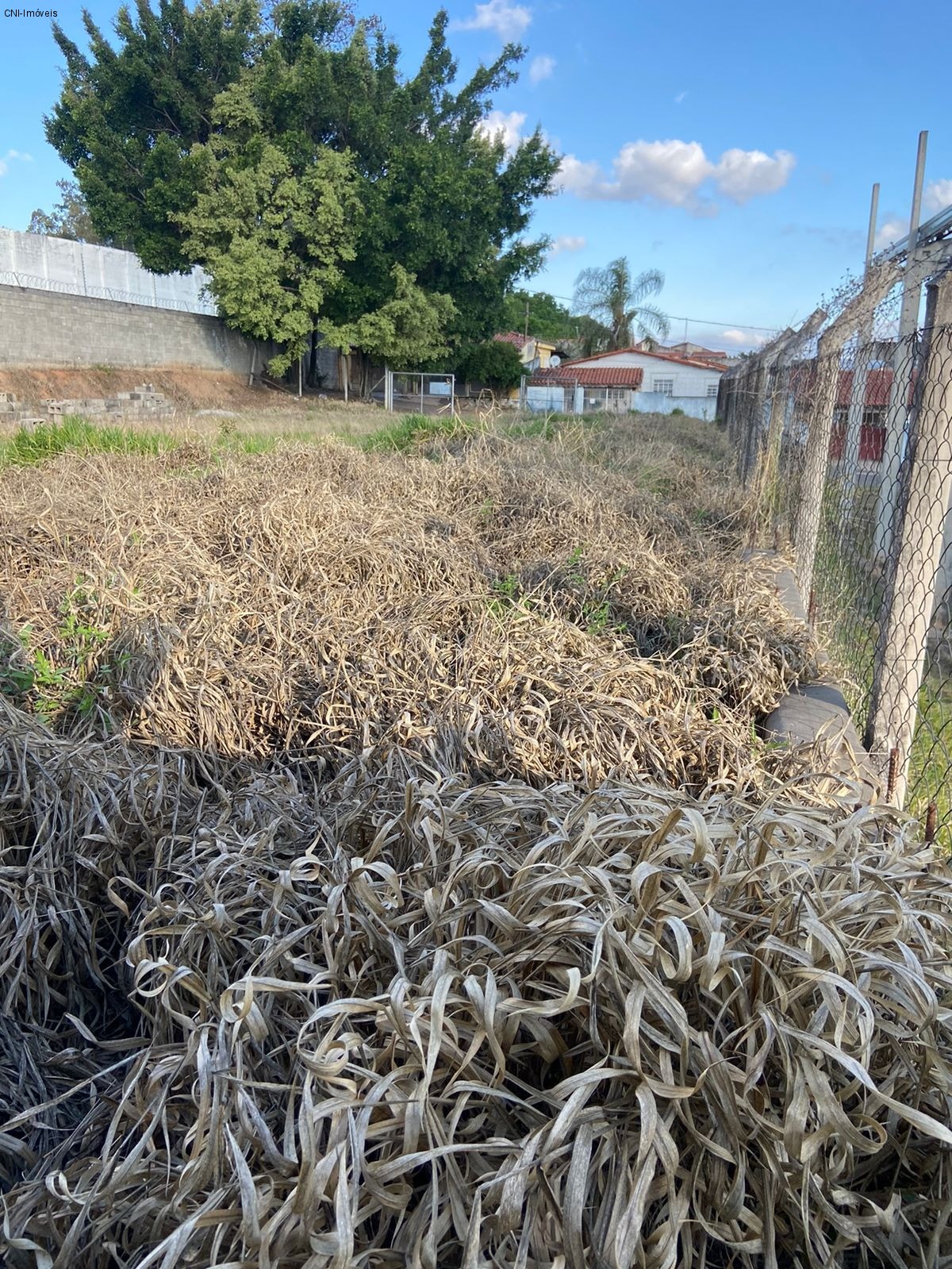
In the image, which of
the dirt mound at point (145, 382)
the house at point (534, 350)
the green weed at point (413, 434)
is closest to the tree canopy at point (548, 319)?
the house at point (534, 350)

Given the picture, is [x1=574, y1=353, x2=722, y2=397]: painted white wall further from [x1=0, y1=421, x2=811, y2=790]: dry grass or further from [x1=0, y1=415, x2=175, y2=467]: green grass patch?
[x1=0, y1=421, x2=811, y2=790]: dry grass

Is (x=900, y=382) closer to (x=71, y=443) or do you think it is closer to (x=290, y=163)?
(x=71, y=443)

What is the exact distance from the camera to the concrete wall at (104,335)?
20.6 metres

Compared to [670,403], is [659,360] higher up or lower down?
higher up

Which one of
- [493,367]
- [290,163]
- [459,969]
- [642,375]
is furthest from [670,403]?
[459,969]

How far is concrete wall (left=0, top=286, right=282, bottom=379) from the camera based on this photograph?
2062 cm

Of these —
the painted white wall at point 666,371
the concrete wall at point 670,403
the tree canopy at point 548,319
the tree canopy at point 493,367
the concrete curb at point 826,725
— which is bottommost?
the concrete curb at point 826,725

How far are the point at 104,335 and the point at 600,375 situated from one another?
113 feet

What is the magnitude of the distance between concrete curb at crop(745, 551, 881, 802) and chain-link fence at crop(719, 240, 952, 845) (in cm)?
9

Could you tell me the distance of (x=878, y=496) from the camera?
3766mm

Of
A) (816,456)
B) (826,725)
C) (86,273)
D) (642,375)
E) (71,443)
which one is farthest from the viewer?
(642,375)

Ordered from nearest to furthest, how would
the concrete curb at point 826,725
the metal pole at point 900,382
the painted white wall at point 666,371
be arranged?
the concrete curb at point 826,725
the metal pole at point 900,382
the painted white wall at point 666,371

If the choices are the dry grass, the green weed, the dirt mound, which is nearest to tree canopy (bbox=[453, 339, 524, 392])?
the dirt mound

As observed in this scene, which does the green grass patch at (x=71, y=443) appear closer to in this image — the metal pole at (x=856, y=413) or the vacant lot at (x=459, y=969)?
the vacant lot at (x=459, y=969)
